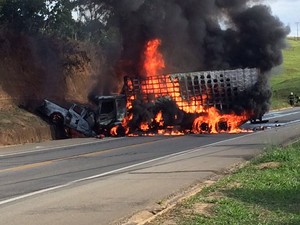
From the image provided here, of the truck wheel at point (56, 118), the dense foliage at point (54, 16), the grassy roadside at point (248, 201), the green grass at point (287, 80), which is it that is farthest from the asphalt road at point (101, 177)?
the green grass at point (287, 80)

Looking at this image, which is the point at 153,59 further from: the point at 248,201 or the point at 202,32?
the point at 248,201

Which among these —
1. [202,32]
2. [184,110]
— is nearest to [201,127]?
[184,110]

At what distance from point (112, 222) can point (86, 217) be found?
1.72 ft

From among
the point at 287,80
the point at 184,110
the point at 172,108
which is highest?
the point at 287,80

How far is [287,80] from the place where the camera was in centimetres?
8444

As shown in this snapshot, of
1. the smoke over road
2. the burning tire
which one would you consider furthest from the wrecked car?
the burning tire

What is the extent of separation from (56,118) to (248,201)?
21.1 m

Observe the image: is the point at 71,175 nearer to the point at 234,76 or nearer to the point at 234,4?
the point at 234,76

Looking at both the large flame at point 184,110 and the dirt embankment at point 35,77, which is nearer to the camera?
the dirt embankment at point 35,77

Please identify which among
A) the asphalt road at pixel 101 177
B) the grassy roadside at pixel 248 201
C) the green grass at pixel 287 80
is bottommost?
the grassy roadside at pixel 248 201

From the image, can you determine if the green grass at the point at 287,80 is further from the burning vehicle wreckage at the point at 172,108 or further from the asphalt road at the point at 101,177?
the asphalt road at the point at 101,177

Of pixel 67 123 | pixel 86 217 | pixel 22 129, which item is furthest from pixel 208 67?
pixel 86 217

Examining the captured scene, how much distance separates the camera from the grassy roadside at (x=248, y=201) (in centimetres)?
698

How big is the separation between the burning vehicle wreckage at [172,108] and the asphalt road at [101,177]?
6834 mm
